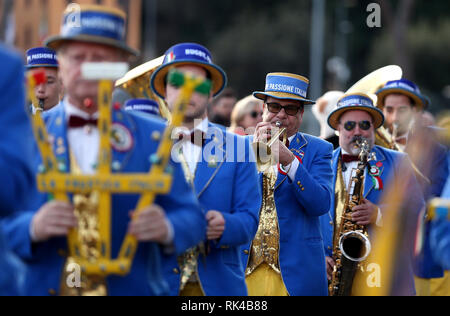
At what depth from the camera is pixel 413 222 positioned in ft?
24.4

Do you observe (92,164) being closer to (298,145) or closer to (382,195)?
(298,145)

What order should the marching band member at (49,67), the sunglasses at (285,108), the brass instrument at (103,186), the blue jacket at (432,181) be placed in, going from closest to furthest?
1. the brass instrument at (103,186)
2. the sunglasses at (285,108)
3. the marching band member at (49,67)
4. the blue jacket at (432,181)

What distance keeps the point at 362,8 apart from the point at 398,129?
40.2 meters

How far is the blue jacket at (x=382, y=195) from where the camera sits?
24.5ft

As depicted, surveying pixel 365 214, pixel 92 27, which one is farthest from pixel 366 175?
pixel 92 27

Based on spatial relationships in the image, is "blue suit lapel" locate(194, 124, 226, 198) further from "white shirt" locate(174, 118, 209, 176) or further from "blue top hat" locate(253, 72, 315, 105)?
"blue top hat" locate(253, 72, 315, 105)

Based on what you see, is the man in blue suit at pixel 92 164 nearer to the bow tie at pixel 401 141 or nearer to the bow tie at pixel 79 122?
the bow tie at pixel 79 122

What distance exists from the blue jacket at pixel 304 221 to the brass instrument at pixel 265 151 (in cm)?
14

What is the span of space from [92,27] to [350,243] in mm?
3996

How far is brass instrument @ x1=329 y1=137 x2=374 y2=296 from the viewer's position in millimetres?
7418

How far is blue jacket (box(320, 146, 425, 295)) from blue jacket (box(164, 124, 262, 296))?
6.99 feet

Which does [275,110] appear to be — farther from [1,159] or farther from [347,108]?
[1,159]

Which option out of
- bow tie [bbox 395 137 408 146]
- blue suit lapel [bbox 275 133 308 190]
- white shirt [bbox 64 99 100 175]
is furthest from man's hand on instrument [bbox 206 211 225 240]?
bow tie [bbox 395 137 408 146]

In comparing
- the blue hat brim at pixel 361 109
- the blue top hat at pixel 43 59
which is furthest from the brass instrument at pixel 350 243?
the blue top hat at pixel 43 59
